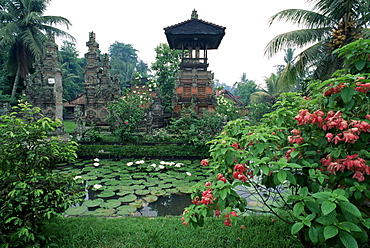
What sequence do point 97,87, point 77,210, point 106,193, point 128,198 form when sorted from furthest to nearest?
point 97,87
point 106,193
point 128,198
point 77,210

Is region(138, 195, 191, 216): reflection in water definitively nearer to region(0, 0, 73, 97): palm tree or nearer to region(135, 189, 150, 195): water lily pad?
region(135, 189, 150, 195): water lily pad

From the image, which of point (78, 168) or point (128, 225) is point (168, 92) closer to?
point (78, 168)

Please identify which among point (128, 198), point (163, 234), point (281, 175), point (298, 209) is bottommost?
point (128, 198)

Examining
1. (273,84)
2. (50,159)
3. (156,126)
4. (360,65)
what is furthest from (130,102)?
(273,84)

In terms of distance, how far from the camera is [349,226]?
1.39 metres

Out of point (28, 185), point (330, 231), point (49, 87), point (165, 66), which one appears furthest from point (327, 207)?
point (165, 66)

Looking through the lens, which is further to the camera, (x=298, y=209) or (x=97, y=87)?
(x=97, y=87)

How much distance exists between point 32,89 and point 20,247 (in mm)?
14222

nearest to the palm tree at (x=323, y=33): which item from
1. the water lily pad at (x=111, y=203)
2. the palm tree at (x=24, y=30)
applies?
the water lily pad at (x=111, y=203)

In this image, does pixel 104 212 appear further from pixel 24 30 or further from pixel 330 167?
pixel 24 30

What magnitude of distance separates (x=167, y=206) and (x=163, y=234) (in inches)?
62.5

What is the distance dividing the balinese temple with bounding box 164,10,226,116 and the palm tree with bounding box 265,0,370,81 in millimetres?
4512

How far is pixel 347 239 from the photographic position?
1377 millimetres

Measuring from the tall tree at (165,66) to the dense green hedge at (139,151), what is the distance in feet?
28.8
